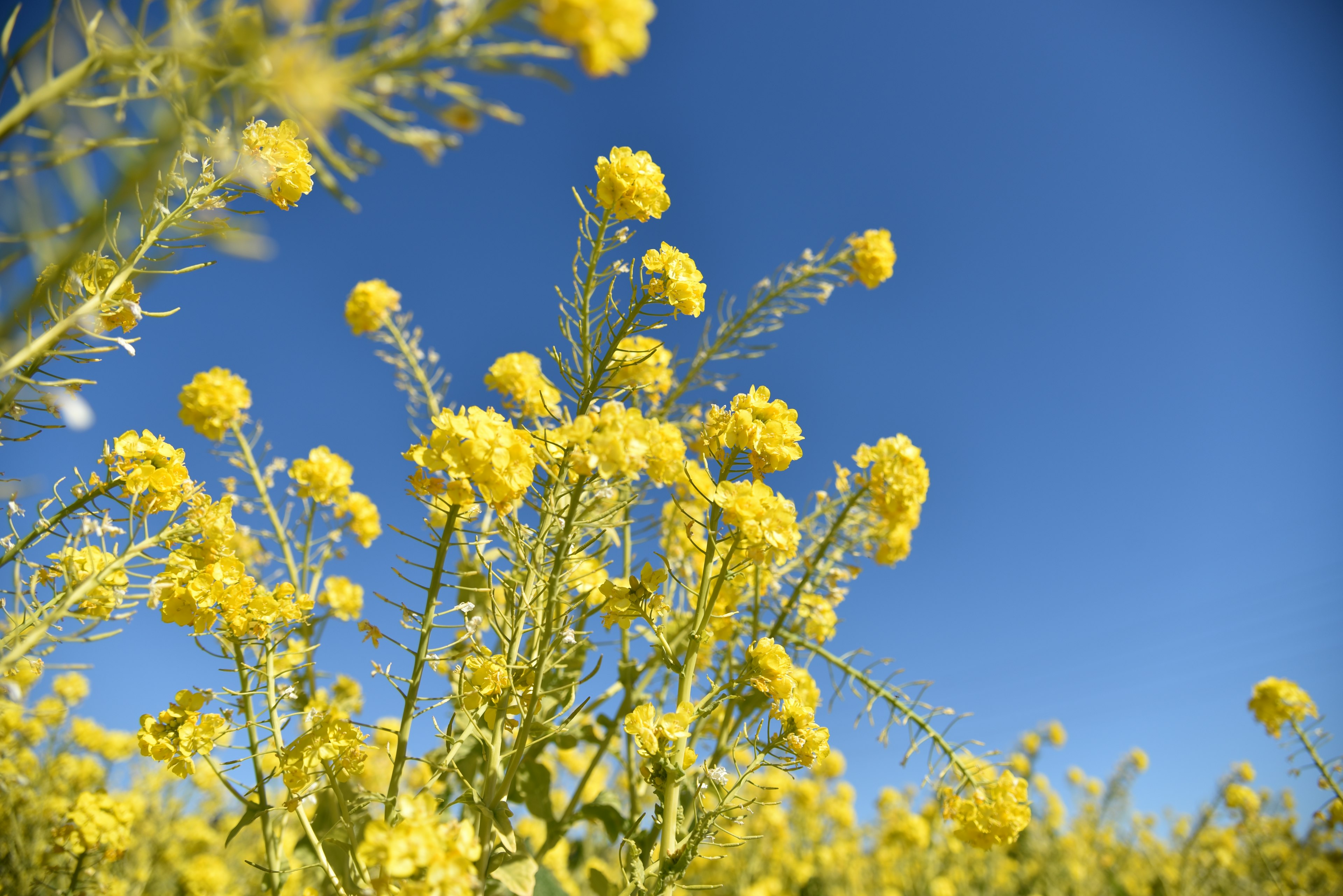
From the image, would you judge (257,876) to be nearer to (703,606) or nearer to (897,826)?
(703,606)

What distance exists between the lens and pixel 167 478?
1.22 metres

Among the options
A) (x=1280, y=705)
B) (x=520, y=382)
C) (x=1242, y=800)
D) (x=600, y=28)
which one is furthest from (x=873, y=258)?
(x=1242, y=800)

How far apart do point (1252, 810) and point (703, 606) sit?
521cm

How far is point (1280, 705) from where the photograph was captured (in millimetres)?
2891

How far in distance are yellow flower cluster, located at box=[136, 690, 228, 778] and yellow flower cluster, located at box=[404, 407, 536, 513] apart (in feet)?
2.28

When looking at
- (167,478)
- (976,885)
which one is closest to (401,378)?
(167,478)

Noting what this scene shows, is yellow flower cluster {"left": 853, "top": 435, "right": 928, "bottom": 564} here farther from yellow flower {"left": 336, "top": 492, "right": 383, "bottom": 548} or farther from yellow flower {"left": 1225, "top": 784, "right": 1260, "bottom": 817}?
yellow flower {"left": 1225, "top": 784, "right": 1260, "bottom": 817}

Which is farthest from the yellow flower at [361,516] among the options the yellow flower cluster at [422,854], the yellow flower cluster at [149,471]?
the yellow flower cluster at [422,854]

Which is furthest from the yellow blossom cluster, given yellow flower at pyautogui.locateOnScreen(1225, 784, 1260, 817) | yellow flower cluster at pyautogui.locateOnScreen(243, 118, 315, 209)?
yellow flower at pyautogui.locateOnScreen(1225, 784, 1260, 817)

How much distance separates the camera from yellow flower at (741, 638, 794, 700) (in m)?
1.25

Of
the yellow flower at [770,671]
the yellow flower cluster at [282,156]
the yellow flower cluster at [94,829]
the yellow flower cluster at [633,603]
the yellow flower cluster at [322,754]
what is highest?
the yellow flower cluster at [282,156]

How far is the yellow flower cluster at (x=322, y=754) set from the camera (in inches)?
46.7

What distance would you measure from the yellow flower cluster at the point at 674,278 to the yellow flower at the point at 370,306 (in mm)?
1309

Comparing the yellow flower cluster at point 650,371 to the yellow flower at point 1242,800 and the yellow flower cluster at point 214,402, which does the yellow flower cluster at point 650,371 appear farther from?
the yellow flower at point 1242,800
